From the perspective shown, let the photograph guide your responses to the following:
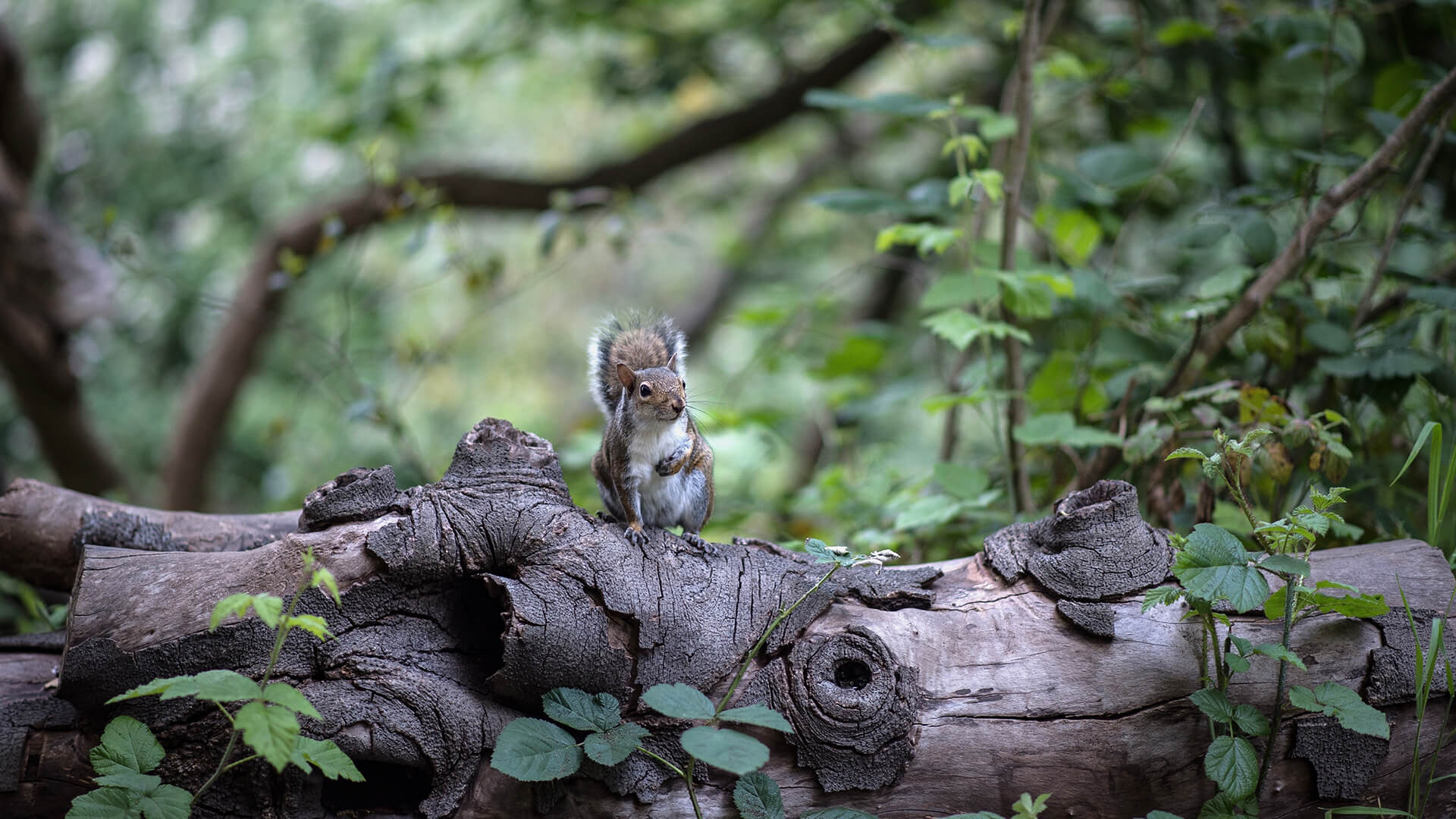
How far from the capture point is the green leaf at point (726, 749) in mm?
1297

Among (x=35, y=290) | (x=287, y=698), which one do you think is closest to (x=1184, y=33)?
(x=287, y=698)

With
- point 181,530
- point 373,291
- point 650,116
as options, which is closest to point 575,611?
point 181,530

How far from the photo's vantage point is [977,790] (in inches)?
62.8

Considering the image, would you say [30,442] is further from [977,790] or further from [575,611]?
[977,790]

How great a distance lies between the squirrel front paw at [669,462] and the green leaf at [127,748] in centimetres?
103

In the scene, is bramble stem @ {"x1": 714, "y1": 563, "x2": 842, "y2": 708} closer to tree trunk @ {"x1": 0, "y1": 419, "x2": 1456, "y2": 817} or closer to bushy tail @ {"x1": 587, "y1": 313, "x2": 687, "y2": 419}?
tree trunk @ {"x1": 0, "y1": 419, "x2": 1456, "y2": 817}

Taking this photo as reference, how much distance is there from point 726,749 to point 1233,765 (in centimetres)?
80

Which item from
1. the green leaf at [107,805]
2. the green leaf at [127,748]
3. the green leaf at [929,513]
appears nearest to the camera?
the green leaf at [107,805]

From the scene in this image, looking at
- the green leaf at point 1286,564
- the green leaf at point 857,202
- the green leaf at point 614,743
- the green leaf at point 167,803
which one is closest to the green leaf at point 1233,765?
the green leaf at point 1286,564

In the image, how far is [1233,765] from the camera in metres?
1.45

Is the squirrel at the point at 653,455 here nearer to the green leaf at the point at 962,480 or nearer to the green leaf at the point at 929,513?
the green leaf at the point at 929,513

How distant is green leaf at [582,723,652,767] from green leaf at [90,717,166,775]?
0.64m

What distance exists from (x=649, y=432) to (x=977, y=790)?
961mm

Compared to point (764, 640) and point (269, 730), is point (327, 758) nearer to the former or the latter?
point (269, 730)
